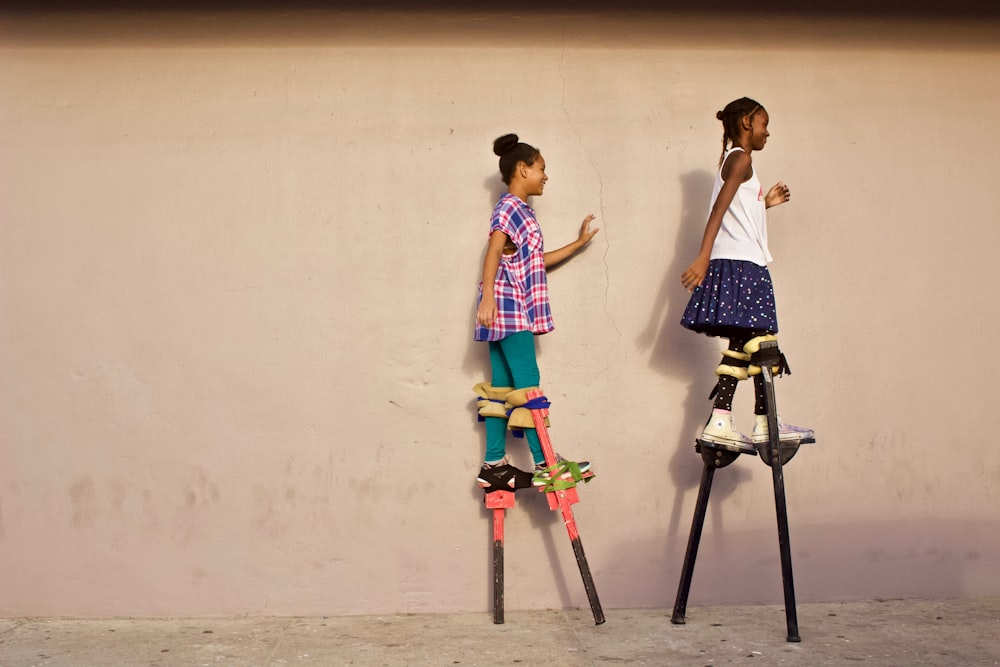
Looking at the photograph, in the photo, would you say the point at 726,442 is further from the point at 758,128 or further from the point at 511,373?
the point at 758,128

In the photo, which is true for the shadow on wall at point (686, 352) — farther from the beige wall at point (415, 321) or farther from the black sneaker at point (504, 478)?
the black sneaker at point (504, 478)

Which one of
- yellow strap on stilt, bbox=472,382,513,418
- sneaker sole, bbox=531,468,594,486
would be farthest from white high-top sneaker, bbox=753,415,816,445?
yellow strap on stilt, bbox=472,382,513,418

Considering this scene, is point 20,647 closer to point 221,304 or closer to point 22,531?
point 22,531

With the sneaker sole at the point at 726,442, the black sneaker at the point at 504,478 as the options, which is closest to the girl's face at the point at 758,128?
the sneaker sole at the point at 726,442

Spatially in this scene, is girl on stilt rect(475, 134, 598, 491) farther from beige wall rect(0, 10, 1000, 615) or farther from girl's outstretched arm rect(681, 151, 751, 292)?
girl's outstretched arm rect(681, 151, 751, 292)

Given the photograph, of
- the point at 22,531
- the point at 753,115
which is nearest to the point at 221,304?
the point at 22,531

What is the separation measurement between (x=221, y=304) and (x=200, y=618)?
124cm

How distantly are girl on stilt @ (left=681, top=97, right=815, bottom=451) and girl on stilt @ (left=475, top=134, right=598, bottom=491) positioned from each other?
0.57 m

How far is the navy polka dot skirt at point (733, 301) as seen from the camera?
4.09 metres

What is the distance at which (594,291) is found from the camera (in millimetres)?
4613

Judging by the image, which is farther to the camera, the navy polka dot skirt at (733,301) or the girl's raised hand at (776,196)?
the girl's raised hand at (776,196)

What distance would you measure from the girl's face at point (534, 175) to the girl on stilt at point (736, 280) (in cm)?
67

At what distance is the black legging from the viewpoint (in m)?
4.16

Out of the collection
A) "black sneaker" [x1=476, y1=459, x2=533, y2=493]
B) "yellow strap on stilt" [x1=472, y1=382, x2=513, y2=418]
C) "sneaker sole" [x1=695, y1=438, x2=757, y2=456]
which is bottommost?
"black sneaker" [x1=476, y1=459, x2=533, y2=493]
